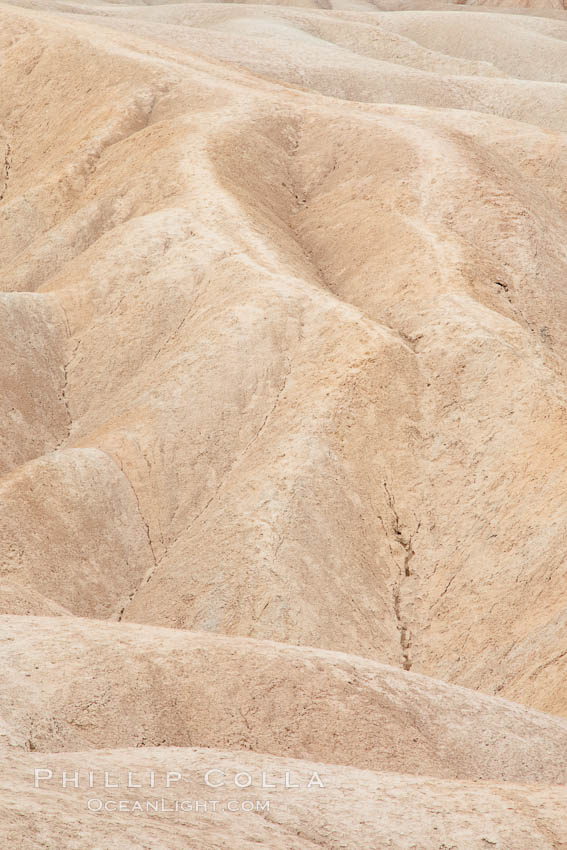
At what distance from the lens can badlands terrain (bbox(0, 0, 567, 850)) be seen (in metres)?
14.5

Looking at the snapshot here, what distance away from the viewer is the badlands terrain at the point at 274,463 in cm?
1455

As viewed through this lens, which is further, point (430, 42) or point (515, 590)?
point (430, 42)

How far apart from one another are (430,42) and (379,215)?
54285mm

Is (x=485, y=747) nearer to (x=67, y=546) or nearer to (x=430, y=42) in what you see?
(x=67, y=546)

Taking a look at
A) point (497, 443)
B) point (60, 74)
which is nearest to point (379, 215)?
point (497, 443)

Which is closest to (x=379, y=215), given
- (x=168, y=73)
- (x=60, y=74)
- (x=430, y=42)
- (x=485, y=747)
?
(x=168, y=73)

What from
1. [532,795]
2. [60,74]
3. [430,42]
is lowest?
[430,42]

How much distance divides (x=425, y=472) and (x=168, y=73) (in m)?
21.9

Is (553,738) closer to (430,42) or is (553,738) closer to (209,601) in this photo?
(209,601)

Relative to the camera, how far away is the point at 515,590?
23.9 metres

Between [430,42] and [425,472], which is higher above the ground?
[425,472]

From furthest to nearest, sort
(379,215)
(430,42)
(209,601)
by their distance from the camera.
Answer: (430,42), (379,215), (209,601)

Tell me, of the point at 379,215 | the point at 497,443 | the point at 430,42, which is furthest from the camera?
the point at 430,42

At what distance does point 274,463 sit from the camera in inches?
1021
